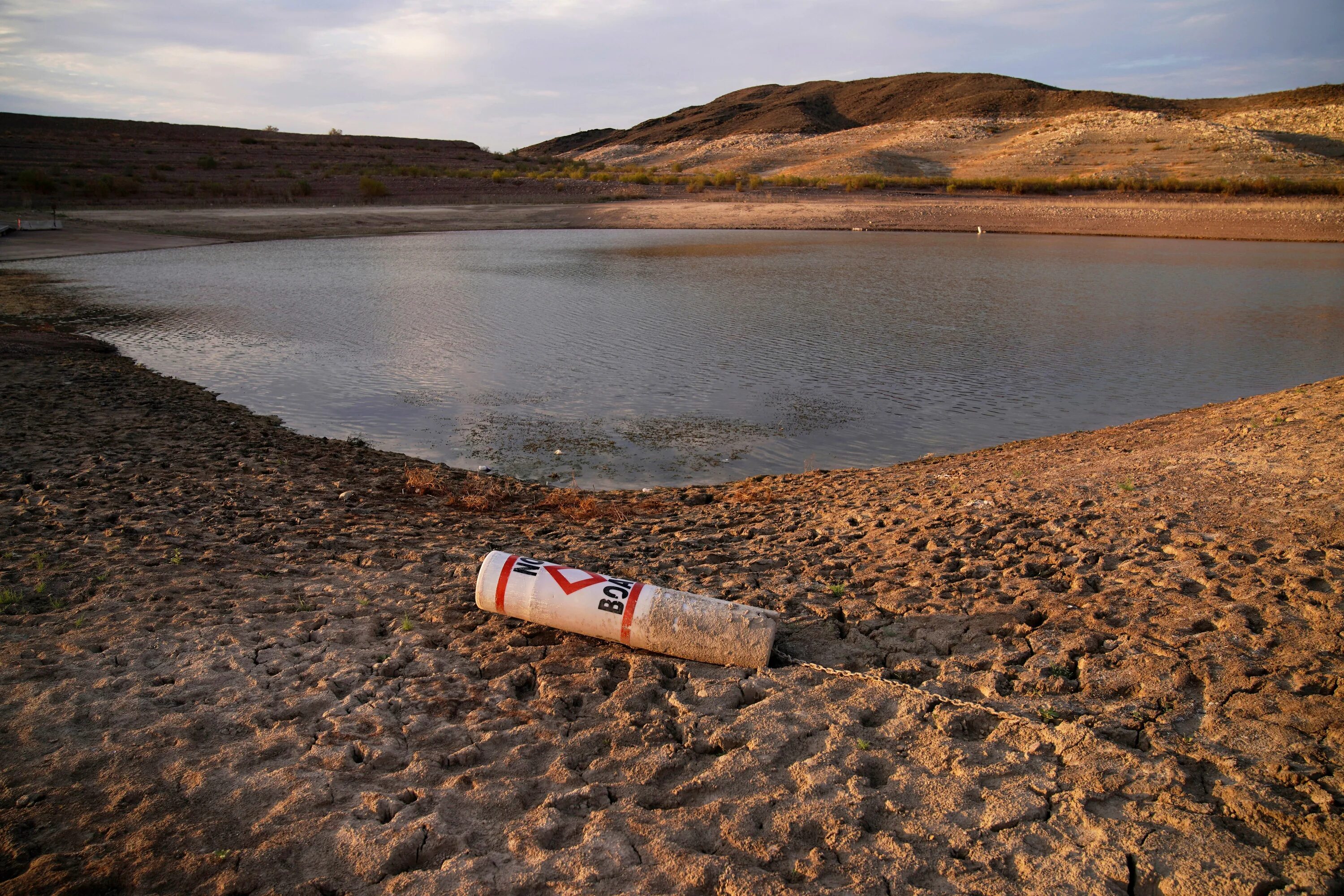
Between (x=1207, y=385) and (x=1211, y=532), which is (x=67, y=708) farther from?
(x=1207, y=385)

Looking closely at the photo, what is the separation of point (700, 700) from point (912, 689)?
3.51 ft

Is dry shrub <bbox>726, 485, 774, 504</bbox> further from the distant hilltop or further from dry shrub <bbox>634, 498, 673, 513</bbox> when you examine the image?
the distant hilltop

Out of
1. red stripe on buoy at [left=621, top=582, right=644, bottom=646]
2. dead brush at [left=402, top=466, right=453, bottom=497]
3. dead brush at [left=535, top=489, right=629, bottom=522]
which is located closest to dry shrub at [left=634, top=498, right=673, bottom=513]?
dead brush at [left=535, top=489, right=629, bottom=522]

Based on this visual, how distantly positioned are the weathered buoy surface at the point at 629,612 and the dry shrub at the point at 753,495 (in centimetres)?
287

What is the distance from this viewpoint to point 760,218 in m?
36.1

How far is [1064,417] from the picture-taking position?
1035 centimetres

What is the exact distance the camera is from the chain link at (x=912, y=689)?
12.1ft

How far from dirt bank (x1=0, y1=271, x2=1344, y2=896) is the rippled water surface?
3.10 m

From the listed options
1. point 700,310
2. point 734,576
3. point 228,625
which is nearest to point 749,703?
point 734,576

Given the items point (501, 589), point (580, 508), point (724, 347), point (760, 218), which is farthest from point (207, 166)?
point (501, 589)

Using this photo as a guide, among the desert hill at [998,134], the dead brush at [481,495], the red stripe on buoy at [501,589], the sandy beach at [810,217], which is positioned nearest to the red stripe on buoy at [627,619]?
the red stripe on buoy at [501,589]

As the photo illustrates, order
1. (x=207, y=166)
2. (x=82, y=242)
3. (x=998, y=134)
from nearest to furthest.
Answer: (x=82, y=242)
(x=207, y=166)
(x=998, y=134)

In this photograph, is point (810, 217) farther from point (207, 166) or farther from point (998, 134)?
point (207, 166)

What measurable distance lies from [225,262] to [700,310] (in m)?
17.9
